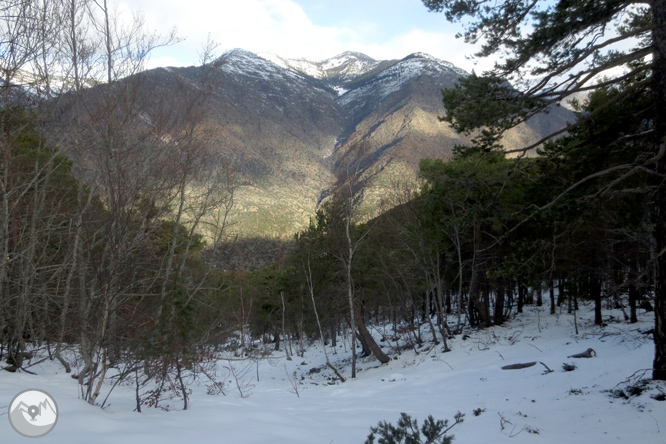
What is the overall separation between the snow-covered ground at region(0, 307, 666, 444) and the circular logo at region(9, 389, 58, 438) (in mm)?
82

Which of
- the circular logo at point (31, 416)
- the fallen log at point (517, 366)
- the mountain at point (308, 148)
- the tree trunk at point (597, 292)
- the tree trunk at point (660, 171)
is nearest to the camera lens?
the circular logo at point (31, 416)

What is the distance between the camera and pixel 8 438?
3.12 metres

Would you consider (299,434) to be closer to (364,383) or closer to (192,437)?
(192,437)

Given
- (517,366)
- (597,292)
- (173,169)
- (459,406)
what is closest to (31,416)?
(173,169)

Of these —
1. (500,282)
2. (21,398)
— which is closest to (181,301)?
(21,398)

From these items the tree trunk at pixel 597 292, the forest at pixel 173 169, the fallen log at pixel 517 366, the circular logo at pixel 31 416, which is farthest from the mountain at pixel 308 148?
the fallen log at pixel 517 366

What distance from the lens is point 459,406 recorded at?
28.4ft

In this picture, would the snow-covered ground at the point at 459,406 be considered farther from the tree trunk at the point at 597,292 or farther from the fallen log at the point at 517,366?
the tree trunk at the point at 597,292

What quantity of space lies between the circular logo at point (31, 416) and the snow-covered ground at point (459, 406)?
0.27 feet

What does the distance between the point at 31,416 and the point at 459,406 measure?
8280 mm

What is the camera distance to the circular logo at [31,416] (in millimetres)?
3264

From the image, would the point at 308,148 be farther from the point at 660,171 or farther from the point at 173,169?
the point at 660,171

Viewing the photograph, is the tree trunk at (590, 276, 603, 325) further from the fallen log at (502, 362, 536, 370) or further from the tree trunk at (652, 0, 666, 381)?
the tree trunk at (652, 0, 666, 381)

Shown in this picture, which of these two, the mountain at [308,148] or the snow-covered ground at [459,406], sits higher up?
the mountain at [308,148]
